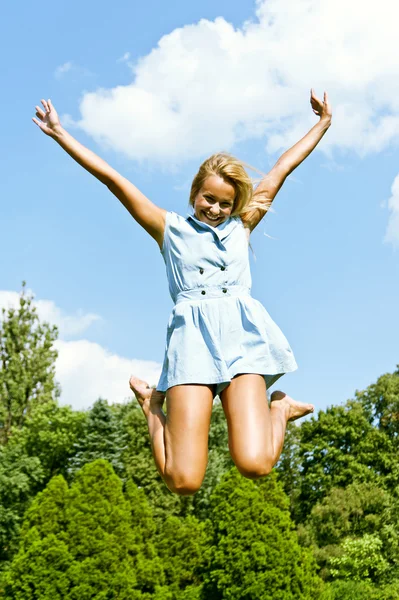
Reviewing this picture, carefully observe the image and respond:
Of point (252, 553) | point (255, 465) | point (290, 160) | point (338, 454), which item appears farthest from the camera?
point (338, 454)

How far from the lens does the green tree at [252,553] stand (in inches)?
1001

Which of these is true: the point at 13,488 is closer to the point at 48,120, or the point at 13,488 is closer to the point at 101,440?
the point at 101,440

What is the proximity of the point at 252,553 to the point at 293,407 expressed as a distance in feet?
71.0

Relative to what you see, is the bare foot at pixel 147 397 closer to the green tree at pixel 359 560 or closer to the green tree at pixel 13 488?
the green tree at pixel 359 560

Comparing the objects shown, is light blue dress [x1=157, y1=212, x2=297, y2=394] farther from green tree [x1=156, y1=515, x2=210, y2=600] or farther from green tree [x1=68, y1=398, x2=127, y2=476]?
green tree [x1=68, y1=398, x2=127, y2=476]

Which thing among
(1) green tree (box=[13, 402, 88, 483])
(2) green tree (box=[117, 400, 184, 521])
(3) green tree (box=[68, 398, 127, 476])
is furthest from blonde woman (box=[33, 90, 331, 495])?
(1) green tree (box=[13, 402, 88, 483])

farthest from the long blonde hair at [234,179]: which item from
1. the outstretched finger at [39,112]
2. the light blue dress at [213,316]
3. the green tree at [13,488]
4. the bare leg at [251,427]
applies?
the green tree at [13,488]

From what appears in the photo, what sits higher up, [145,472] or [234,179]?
[145,472]

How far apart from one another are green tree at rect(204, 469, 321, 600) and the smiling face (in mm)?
21984

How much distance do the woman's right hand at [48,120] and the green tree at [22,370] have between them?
31308mm

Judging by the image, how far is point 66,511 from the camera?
28.0 metres

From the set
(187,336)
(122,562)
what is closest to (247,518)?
(122,562)

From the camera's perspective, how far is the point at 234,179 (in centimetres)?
516

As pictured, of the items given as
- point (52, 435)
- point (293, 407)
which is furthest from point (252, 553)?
point (293, 407)
